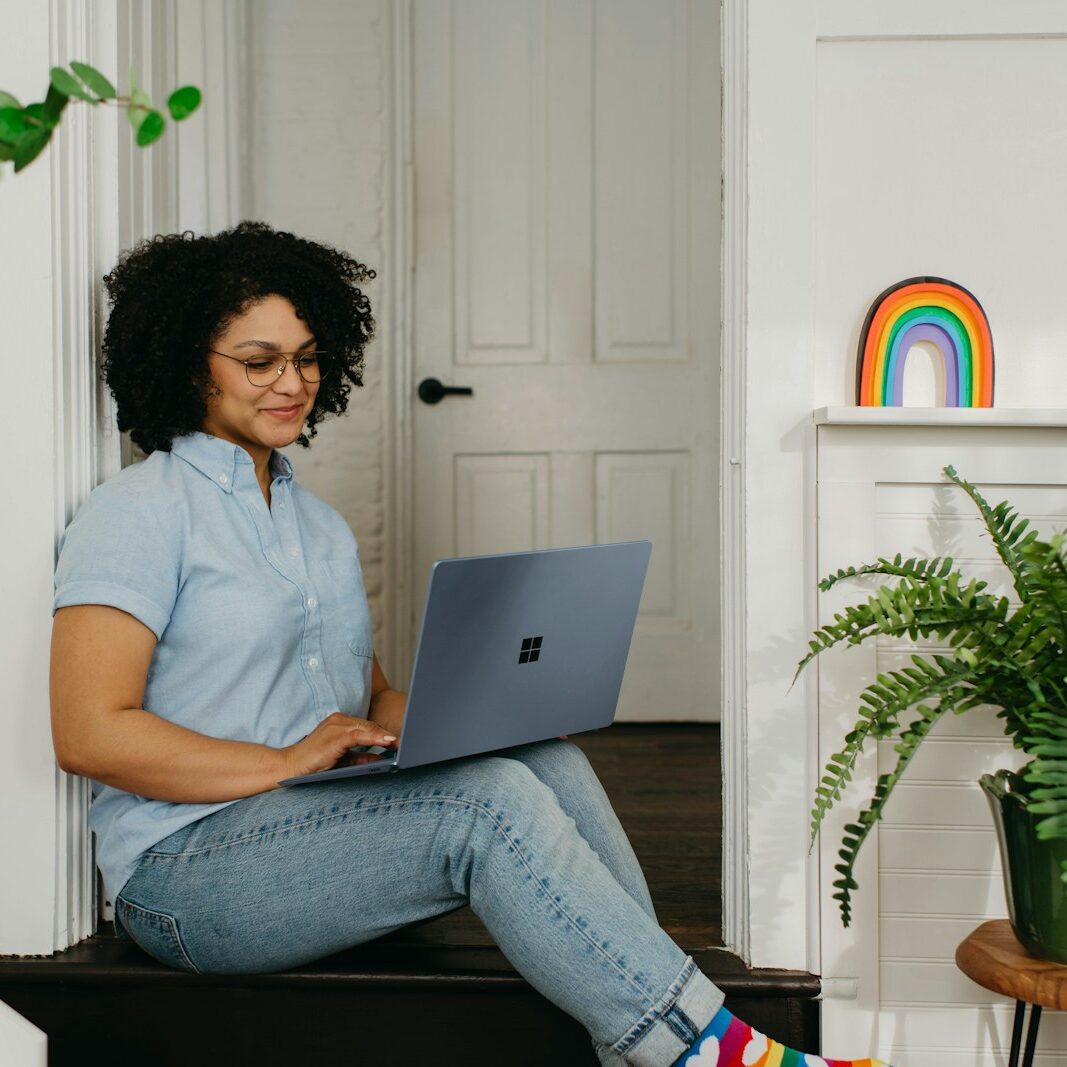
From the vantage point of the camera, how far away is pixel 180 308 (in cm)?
157

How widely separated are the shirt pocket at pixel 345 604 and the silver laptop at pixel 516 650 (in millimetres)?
199

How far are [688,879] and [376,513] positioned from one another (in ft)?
5.05

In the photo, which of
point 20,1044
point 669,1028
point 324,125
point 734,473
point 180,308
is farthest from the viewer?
point 324,125

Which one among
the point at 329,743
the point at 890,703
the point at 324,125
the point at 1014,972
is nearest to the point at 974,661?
the point at 890,703

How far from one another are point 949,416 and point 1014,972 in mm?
710

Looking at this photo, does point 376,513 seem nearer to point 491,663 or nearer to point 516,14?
point 516,14

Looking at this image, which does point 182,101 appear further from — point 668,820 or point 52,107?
point 668,820

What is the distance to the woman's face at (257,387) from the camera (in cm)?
157

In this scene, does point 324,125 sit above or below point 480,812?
above

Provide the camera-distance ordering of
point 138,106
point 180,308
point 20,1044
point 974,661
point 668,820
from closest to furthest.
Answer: point 138,106 < point 20,1044 < point 974,661 < point 180,308 < point 668,820

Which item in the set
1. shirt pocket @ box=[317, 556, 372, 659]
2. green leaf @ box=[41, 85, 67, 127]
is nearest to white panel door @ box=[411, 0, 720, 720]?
shirt pocket @ box=[317, 556, 372, 659]

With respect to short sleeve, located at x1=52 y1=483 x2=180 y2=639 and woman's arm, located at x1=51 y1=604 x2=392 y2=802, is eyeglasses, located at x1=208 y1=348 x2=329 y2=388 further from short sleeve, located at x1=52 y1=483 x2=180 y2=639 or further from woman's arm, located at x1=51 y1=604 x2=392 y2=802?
woman's arm, located at x1=51 y1=604 x2=392 y2=802

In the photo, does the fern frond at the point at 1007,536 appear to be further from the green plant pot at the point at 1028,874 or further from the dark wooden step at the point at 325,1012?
the dark wooden step at the point at 325,1012

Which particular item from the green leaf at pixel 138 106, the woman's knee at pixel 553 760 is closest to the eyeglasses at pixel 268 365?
the woman's knee at pixel 553 760
